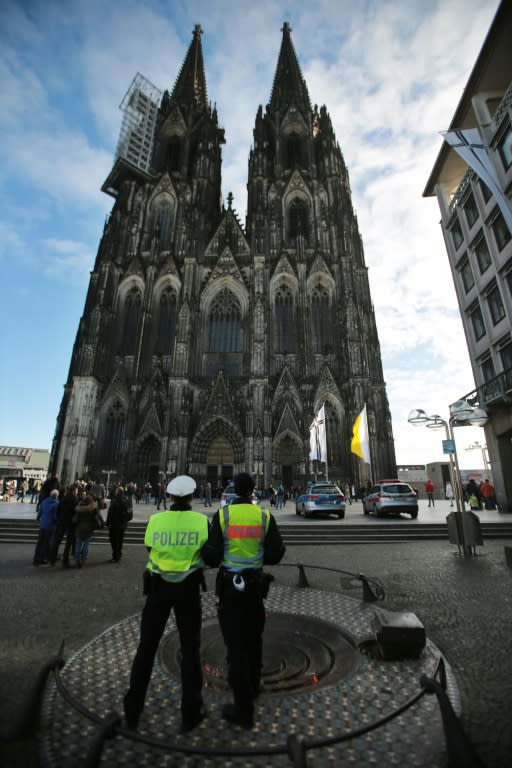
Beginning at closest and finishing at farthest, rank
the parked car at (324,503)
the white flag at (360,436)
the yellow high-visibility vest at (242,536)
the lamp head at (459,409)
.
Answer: the yellow high-visibility vest at (242,536), the lamp head at (459,409), the parked car at (324,503), the white flag at (360,436)

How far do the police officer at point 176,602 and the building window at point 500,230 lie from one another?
1668 cm

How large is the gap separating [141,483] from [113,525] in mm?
18480

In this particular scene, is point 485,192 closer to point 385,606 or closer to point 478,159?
point 478,159

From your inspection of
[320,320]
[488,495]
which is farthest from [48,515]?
[320,320]

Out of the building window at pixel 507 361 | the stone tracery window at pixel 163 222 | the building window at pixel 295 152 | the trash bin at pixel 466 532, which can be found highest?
the building window at pixel 295 152

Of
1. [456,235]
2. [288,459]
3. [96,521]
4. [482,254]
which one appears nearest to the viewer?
[96,521]

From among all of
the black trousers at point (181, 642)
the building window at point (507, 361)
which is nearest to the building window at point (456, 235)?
the building window at point (507, 361)

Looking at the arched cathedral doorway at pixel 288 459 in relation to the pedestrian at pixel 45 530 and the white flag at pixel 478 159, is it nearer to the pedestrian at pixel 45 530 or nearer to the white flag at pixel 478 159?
the white flag at pixel 478 159

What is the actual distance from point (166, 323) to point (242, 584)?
2894 cm

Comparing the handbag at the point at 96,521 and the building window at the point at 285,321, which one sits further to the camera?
the building window at the point at 285,321

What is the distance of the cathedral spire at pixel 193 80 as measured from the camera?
4166cm

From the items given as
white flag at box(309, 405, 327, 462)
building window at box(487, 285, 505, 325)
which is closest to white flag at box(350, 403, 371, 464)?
white flag at box(309, 405, 327, 462)

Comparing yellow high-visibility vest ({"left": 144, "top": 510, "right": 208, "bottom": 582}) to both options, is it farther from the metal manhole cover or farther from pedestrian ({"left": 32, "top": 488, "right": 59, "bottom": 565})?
pedestrian ({"left": 32, "top": 488, "right": 59, "bottom": 565})

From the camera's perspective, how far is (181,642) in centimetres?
228
